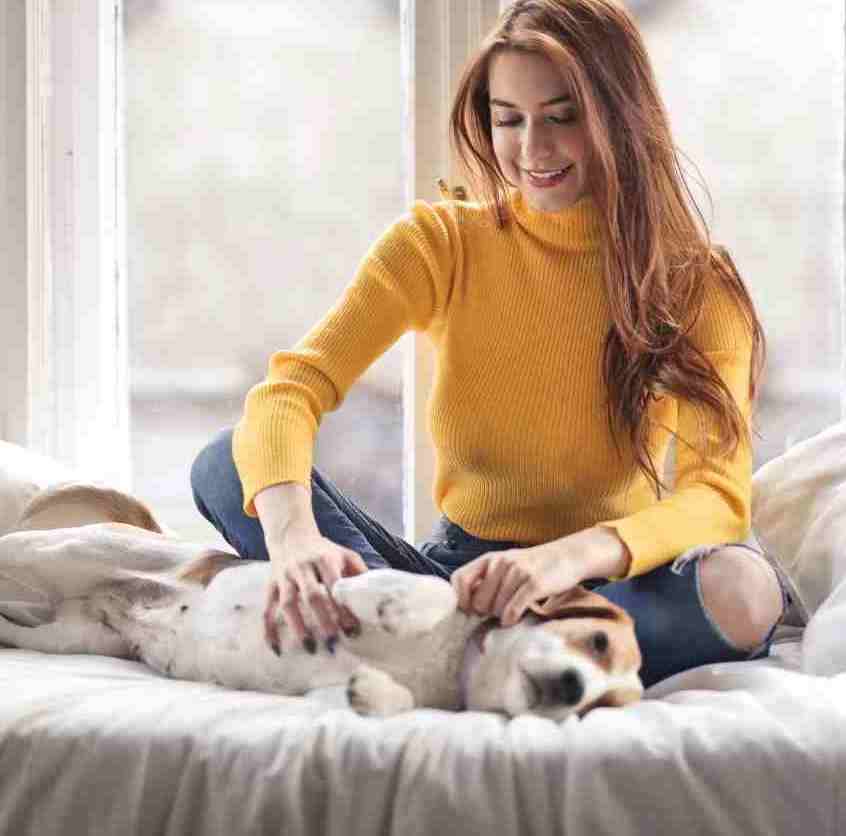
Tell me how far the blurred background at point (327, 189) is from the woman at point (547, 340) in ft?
1.93

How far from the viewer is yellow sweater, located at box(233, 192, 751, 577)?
1.61 m

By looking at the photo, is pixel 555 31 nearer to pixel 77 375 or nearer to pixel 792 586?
pixel 792 586

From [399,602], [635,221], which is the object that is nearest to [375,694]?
[399,602]

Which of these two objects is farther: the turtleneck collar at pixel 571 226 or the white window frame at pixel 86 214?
the white window frame at pixel 86 214

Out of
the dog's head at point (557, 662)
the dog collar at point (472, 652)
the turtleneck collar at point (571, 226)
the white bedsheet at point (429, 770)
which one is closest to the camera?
the white bedsheet at point (429, 770)

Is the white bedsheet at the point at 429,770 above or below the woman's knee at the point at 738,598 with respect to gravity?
below

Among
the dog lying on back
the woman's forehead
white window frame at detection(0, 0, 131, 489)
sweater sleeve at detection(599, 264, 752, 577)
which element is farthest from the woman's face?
white window frame at detection(0, 0, 131, 489)

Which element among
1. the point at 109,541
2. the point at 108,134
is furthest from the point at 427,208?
the point at 108,134

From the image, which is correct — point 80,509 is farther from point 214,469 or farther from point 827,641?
point 827,641

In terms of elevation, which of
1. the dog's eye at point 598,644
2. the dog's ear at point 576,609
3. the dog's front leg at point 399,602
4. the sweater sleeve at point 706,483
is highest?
the sweater sleeve at point 706,483

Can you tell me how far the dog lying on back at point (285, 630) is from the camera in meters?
1.13

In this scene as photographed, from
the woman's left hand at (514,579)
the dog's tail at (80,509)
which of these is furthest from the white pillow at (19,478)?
the woman's left hand at (514,579)

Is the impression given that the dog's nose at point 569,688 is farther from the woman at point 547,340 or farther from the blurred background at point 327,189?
the blurred background at point 327,189

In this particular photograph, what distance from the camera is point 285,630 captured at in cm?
128
